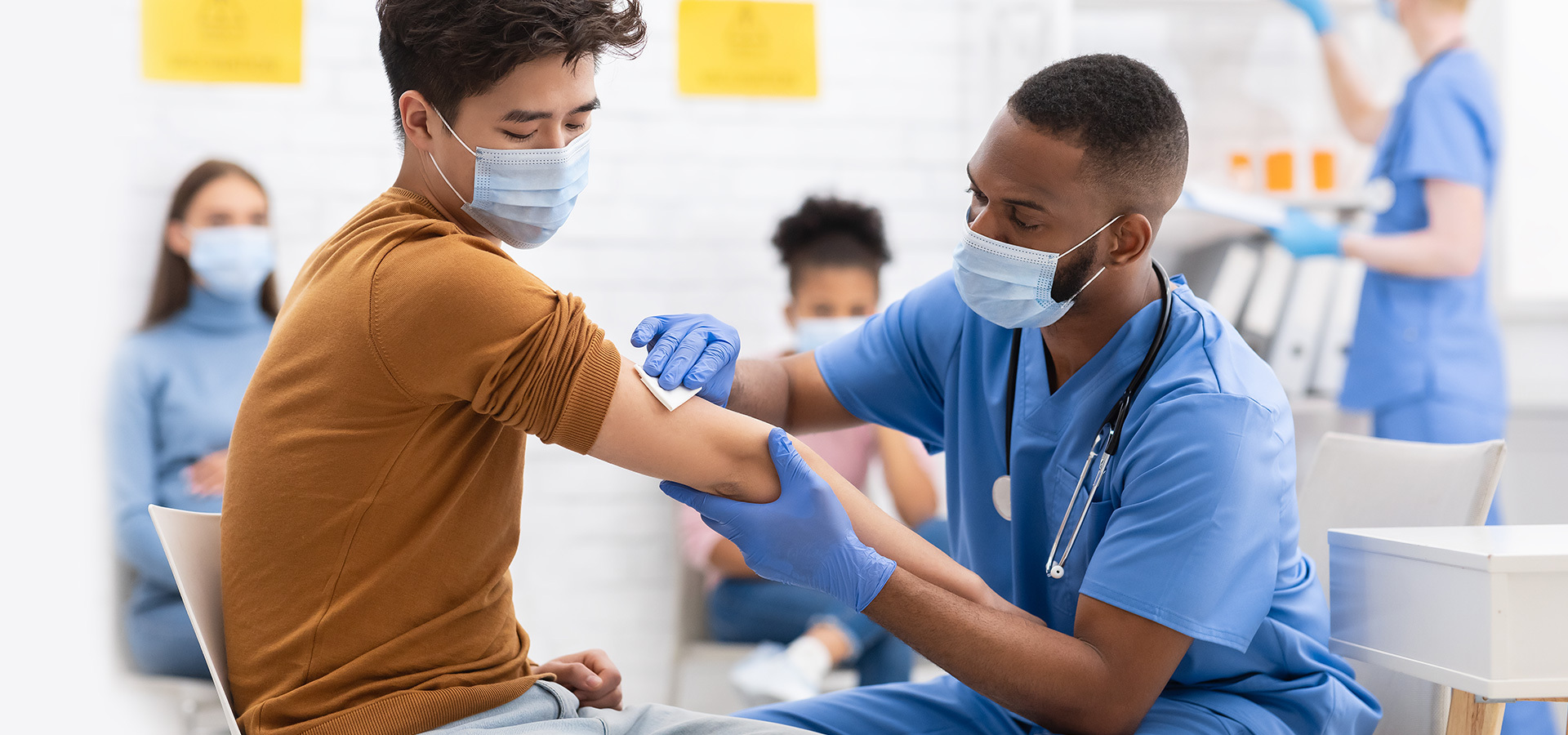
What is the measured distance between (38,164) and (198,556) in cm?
195

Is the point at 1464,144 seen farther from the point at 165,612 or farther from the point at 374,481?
the point at 165,612

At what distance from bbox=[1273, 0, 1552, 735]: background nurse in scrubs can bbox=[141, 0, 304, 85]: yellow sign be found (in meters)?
2.54

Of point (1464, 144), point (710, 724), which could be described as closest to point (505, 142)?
point (710, 724)

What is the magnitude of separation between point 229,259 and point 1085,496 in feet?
7.06

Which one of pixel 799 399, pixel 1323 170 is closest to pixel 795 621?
pixel 799 399

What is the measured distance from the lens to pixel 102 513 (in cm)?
265

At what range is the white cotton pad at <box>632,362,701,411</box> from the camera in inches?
45.6

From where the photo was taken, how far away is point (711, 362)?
1.30 metres

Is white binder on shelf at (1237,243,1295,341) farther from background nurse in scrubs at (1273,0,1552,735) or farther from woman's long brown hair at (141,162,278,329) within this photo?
woman's long brown hair at (141,162,278,329)

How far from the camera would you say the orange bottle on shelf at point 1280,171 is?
9.61 ft

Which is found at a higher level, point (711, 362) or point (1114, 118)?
point (1114, 118)

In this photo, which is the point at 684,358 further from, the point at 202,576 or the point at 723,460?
the point at 202,576

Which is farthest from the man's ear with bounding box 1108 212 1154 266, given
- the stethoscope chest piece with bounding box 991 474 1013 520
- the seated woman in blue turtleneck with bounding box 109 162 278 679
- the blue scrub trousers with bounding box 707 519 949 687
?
the seated woman in blue turtleneck with bounding box 109 162 278 679

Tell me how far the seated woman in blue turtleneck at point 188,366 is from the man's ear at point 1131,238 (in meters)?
2.04
